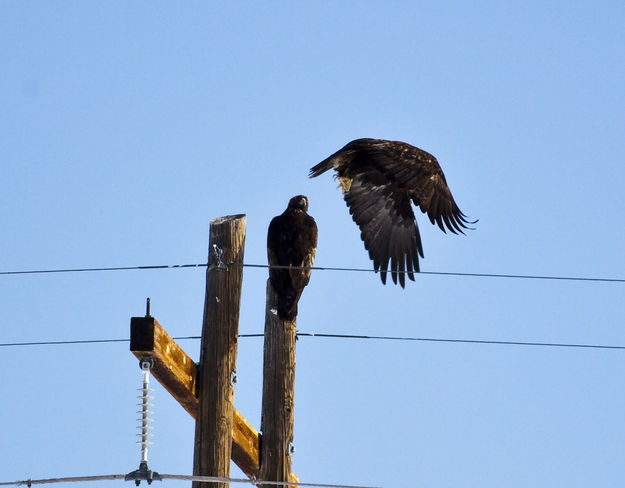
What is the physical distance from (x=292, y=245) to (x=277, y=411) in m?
1.63

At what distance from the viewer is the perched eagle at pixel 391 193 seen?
945 cm

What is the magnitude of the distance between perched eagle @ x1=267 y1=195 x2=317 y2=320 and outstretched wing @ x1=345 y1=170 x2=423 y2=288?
711 mm

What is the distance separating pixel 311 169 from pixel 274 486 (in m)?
3.43

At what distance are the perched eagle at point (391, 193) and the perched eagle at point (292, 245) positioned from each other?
2.51ft

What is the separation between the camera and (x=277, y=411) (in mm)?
7109

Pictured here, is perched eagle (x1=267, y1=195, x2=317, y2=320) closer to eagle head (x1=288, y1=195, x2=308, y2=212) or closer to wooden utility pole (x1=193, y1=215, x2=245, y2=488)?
eagle head (x1=288, y1=195, x2=308, y2=212)

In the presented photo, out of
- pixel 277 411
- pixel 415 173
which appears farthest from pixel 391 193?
pixel 277 411

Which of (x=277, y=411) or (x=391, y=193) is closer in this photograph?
(x=277, y=411)

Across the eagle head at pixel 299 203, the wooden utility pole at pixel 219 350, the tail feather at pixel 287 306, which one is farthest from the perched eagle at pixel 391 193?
the wooden utility pole at pixel 219 350

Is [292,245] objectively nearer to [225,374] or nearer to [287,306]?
[287,306]

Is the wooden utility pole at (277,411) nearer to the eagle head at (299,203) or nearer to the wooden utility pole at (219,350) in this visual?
the wooden utility pole at (219,350)

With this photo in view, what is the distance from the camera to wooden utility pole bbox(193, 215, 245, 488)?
6.74 m

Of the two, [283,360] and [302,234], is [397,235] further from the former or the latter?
[283,360]

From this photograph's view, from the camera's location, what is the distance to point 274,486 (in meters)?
7.13
